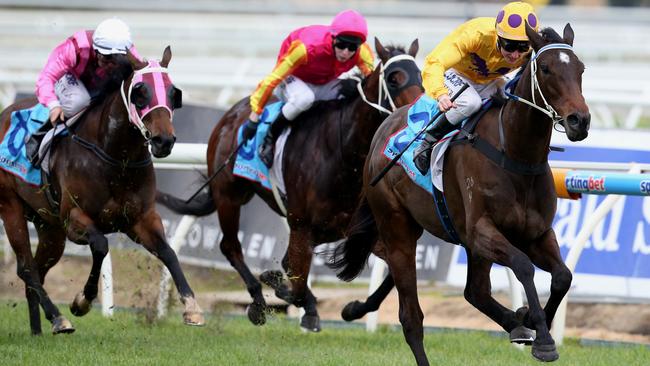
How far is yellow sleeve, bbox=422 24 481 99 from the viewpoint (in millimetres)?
5738

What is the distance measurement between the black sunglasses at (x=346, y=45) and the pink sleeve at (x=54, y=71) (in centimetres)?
158

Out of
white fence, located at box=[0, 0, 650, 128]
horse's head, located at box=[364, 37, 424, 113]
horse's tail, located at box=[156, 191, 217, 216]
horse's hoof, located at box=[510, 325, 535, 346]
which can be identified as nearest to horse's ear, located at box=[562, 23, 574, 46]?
horse's hoof, located at box=[510, 325, 535, 346]

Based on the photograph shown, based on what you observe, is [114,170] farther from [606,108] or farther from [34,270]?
[606,108]

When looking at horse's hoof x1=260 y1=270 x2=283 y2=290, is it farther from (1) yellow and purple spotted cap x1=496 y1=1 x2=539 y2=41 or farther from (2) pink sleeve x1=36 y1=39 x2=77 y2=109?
(1) yellow and purple spotted cap x1=496 y1=1 x2=539 y2=41

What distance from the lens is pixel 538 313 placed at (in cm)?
512

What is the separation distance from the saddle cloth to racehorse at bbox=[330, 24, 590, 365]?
166cm

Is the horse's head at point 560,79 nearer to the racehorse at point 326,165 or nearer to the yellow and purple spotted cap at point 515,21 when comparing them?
the yellow and purple spotted cap at point 515,21

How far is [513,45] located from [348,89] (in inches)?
83.0

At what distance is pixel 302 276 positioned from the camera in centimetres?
733

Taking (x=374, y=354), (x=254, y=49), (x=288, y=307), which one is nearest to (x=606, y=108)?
(x=288, y=307)

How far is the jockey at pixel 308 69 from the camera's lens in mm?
7469

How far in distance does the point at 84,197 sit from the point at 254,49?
31.9 feet

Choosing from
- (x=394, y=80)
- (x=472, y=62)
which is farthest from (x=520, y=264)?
(x=394, y=80)

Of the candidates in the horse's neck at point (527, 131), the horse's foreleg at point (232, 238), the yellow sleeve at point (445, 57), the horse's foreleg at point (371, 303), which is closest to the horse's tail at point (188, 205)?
the horse's foreleg at point (232, 238)
